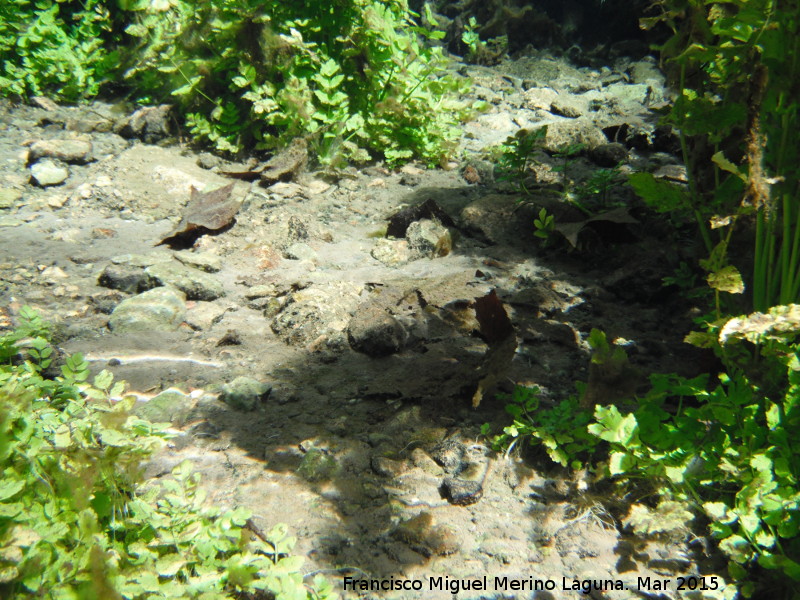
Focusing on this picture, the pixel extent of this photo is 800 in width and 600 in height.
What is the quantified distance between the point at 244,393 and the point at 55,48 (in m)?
5.76

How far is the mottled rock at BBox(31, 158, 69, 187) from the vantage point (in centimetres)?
478

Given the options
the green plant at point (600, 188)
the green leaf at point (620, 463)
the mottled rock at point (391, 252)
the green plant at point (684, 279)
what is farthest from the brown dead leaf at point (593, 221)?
the green leaf at point (620, 463)

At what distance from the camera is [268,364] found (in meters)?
2.97

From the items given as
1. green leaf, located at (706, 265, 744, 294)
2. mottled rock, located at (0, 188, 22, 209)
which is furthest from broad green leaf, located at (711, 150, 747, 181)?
mottled rock, located at (0, 188, 22, 209)

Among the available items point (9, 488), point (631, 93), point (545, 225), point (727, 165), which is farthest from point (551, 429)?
point (631, 93)

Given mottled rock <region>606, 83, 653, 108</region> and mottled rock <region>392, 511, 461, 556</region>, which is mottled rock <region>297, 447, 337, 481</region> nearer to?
mottled rock <region>392, 511, 461, 556</region>

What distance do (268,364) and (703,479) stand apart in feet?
6.79

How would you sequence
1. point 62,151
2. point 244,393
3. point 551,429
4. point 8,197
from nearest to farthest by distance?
point 551,429 < point 244,393 < point 8,197 < point 62,151

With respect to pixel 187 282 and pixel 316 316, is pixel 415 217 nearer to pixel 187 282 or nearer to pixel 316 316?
pixel 316 316

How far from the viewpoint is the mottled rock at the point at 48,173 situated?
4777 millimetres

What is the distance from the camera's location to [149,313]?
128 inches

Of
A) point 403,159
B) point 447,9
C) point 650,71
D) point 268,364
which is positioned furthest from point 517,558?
point 447,9

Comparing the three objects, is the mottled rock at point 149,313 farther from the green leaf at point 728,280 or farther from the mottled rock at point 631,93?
the mottled rock at point 631,93

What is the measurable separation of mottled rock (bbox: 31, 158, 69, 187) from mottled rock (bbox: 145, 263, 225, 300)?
1951 mm
